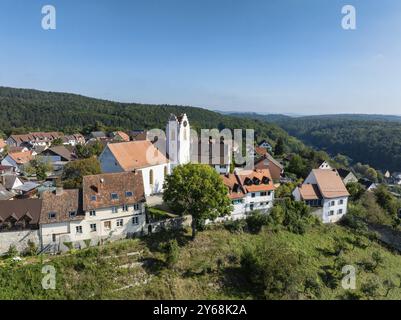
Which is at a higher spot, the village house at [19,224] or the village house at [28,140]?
the village house at [28,140]

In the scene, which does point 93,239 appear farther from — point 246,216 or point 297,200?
point 297,200

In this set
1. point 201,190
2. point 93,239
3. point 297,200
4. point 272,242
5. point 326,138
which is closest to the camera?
point 93,239

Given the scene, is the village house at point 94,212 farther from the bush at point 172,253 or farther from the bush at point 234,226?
the bush at point 234,226

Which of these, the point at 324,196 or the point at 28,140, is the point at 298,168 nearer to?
the point at 324,196

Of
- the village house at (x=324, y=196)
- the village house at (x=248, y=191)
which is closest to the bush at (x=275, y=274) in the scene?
the village house at (x=248, y=191)

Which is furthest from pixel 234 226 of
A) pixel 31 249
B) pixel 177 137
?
pixel 31 249

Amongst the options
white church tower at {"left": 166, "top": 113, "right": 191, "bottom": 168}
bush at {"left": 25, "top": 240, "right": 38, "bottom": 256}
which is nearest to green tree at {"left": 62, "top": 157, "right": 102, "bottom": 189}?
white church tower at {"left": 166, "top": 113, "right": 191, "bottom": 168}
